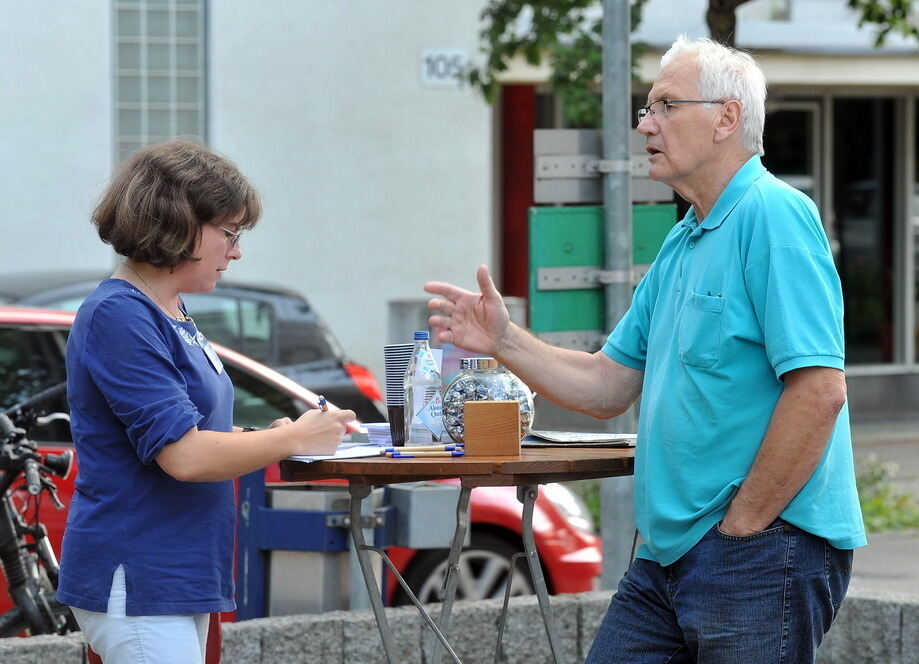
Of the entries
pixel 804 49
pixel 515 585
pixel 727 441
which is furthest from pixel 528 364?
pixel 804 49

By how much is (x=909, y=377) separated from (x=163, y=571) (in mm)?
14427

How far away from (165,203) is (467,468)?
832 mm

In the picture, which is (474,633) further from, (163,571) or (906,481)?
(906,481)

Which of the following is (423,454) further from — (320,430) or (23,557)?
(23,557)

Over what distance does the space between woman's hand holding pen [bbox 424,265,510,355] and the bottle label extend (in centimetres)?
19

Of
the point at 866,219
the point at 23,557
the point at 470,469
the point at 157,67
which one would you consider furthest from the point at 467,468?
the point at 866,219

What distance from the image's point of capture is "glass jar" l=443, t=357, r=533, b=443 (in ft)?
11.1

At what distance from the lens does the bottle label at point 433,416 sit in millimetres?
3465

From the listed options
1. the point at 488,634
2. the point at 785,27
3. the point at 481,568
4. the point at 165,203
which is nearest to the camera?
the point at 165,203

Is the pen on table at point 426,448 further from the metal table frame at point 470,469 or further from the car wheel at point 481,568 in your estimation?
the car wheel at point 481,568

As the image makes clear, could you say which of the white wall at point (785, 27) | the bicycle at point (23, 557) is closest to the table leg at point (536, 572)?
the bicycle at point (23, 557)

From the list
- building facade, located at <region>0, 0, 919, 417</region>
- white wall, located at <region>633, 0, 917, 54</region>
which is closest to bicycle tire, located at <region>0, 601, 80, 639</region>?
building facade, located at <region>0, 0, 919, 417</region>

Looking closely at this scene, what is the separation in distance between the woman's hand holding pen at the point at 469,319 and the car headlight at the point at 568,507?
317 cm

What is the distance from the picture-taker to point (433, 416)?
348 centimetres
